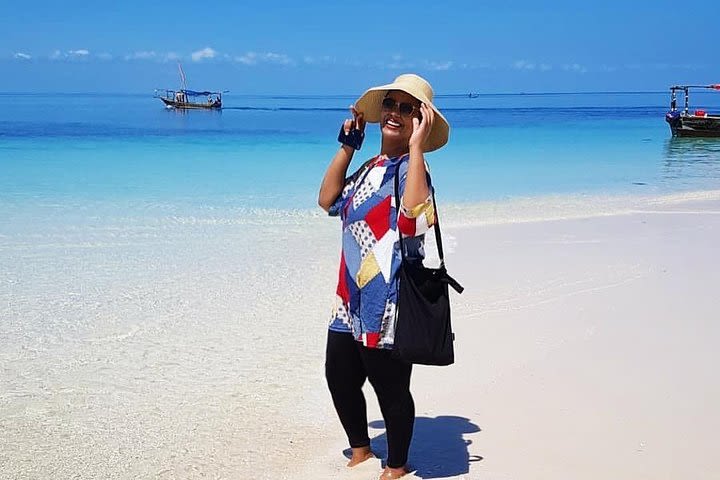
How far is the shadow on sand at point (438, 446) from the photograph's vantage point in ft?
11.6

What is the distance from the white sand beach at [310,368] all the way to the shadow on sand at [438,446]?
0.04ft

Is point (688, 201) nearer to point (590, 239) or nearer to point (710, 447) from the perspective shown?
point (590, 239)

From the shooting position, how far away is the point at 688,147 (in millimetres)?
27812

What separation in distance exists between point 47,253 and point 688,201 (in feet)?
30.8

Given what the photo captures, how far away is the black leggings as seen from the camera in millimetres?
3084

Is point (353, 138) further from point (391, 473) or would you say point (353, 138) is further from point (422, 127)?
point (391, 473)

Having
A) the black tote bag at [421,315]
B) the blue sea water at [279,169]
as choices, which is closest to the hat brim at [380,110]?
the black tote bag at [421,315]

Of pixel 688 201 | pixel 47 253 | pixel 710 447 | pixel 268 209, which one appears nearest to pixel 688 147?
pixel 688 201

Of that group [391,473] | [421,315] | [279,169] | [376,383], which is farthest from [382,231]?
[279,169]

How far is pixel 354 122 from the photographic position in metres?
3.20

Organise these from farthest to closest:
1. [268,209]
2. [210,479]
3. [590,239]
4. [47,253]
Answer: [268,209]
[590,239]
[47,253]
[210,479]

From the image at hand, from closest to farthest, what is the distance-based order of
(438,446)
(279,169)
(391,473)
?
(391,473)
(438,446)
(279,169)

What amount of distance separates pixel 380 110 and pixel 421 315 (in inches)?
32.9

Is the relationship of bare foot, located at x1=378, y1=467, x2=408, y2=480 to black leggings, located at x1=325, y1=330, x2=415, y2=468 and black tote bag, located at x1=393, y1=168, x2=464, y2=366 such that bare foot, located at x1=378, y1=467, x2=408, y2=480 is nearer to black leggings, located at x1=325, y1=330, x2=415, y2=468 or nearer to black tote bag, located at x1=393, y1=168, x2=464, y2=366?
black leggings, located at x1=325, y1=330, x2=415, y2=468
